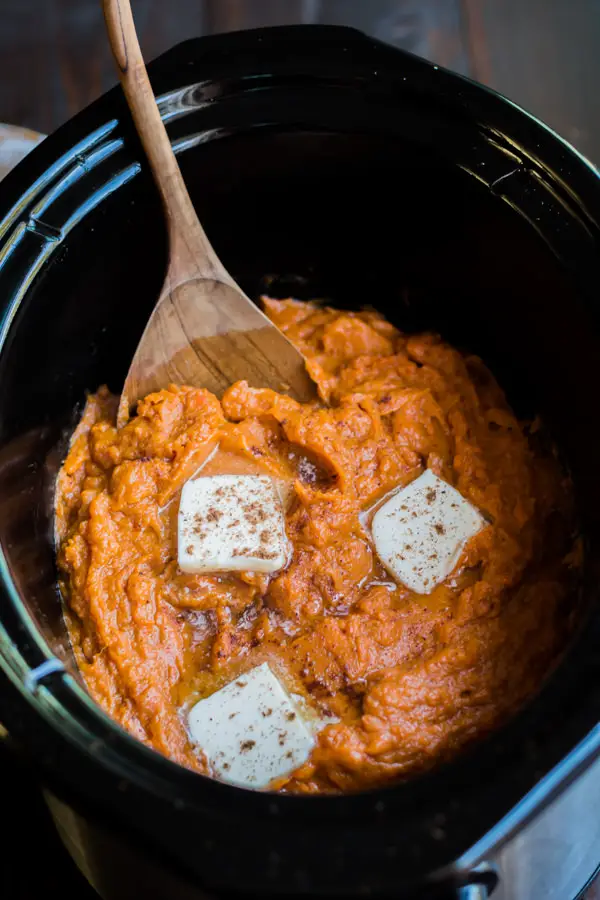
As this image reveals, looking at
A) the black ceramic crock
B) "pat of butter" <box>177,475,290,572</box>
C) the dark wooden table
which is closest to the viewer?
the black ceramic crock

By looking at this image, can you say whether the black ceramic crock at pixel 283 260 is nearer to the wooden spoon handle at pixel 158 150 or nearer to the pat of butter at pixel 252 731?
the wooden spoon handle at pixel 158 150

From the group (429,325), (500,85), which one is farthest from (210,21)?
(429,325)

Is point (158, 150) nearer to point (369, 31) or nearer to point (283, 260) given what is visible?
point (283, 260)

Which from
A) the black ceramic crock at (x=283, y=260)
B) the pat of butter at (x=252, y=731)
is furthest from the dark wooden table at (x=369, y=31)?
the pat of butter at (x=252, y=731)

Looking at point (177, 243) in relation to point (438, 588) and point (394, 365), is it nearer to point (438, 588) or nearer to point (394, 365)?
point (394, 365)

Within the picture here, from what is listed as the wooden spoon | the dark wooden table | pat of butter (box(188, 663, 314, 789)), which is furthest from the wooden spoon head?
the dark wooden table

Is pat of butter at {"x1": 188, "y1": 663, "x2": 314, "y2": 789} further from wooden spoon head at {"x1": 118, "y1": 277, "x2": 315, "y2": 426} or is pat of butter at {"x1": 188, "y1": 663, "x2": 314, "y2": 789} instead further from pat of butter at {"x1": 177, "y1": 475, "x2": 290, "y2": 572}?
wooden spoon head at {"x1": 118, "y1": 277, "x2": 315, "y2": 426}
